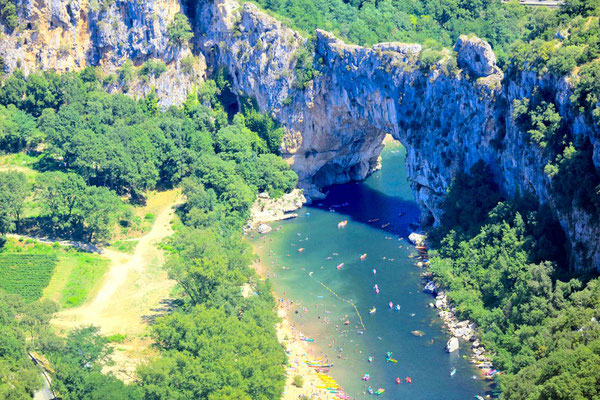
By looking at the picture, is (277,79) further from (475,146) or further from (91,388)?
(91,388)

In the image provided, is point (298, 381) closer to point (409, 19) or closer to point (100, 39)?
point (409, 19)

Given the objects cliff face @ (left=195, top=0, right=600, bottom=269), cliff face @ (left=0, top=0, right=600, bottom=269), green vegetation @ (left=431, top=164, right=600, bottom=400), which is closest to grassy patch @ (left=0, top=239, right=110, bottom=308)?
cliff face @ (left=0, top=0, right=600, bottom=269)

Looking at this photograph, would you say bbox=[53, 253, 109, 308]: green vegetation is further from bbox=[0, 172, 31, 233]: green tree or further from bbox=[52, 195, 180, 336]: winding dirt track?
bbox=[0, 172, 31, 233]: green tree

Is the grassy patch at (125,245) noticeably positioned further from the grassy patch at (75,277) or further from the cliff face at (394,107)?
the cliff face at (394,107)

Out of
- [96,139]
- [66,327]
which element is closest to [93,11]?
[96,139]

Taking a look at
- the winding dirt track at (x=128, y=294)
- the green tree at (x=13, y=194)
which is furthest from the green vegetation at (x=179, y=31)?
the green tree at (x=13, y=194)

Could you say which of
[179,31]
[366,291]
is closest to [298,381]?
[366,291]
